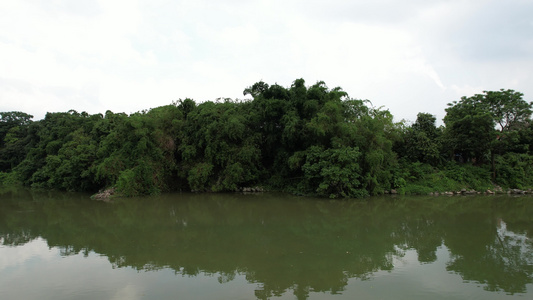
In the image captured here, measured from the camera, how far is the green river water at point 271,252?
5.35 m

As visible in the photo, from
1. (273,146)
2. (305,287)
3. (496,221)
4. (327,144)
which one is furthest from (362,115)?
(305,287)

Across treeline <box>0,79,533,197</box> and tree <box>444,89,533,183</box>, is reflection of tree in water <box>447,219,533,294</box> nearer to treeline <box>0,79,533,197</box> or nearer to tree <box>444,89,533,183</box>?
treeline <box>0,79,533,197</box>

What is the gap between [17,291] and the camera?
5.41 metres

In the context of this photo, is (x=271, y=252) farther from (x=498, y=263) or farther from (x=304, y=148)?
(x=304, y=148)

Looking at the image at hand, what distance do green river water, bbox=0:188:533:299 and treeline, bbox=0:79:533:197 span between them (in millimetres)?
3501

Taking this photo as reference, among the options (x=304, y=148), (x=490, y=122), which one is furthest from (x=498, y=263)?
(x=490, y=122)

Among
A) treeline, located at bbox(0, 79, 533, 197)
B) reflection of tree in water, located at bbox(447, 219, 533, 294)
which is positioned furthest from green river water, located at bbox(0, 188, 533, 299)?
treeline, located at bbox(0, 79, 533, 197)

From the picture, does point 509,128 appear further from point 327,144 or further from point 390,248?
point 390,248

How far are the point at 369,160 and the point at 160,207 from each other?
972 cm

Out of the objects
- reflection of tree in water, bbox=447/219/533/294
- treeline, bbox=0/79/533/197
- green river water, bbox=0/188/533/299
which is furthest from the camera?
treeline, bbox=0/79/533/197

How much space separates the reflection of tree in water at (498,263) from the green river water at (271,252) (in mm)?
24

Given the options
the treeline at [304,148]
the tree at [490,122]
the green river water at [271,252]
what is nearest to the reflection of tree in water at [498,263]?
the green river water at [271,252]

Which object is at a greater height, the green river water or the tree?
the tree

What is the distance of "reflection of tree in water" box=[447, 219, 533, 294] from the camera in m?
5.50
